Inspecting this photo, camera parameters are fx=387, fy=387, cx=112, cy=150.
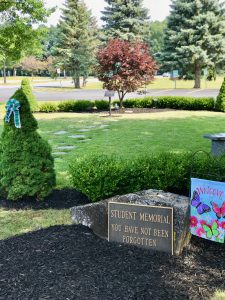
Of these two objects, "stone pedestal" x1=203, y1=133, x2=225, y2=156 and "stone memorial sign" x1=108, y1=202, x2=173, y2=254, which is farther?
"stone pedestal" x1=203, y1=133, x2=225, y2=156

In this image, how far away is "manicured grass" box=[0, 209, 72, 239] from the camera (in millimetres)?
4662

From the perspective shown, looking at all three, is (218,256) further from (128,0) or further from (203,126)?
(128,0)

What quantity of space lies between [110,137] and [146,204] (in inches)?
300

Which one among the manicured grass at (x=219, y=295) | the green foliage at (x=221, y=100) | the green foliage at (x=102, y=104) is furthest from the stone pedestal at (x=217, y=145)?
the green foliage at (x=102, y=104)

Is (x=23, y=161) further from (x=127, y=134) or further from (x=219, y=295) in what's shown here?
(x=127, y=134)

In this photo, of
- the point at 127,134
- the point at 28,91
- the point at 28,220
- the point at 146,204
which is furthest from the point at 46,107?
the point at 146,204

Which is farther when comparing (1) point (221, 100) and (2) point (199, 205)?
(1) point (221, 100)

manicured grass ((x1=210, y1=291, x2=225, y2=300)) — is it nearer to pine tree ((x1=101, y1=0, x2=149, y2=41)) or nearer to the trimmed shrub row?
the trimmed shrub row

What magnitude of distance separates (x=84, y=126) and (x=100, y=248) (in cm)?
1019

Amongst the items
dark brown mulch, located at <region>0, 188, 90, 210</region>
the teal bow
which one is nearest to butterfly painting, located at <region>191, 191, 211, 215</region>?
dark brown mulch, located at <region>0, 188, 90, 210</region>

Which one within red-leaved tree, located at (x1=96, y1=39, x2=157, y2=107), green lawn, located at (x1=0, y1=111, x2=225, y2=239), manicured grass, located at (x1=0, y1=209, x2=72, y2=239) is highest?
red-leaved tree, located at (x1=96, y1=39, x2=157, y2=107)

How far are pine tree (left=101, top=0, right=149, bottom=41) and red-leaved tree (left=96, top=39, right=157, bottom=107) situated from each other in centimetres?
2180

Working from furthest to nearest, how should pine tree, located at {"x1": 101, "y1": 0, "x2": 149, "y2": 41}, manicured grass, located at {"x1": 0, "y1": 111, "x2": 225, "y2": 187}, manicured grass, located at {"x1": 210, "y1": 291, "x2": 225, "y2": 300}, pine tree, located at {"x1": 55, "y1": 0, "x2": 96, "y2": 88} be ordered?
pine tree, located at {"x1": 55, "y1": 0, "x2": 96, "y2": 88}, pine tree, located at {"x1": 101, "y1": 0, "x2": 149, "y2": 41}, manicured grass, located at {"x1": 0, "y1": 111, "x2": 225, "y2": 187}, manicured grass, located at {"x1": 210, "y1": 291, "x2": 225, "y2": 300}

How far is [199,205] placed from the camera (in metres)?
3.74
